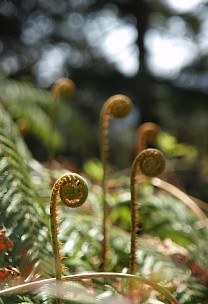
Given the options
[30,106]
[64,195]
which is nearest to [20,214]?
[64,195]

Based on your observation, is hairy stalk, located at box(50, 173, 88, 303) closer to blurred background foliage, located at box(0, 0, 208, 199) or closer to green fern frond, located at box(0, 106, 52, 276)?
green fern frond, located at box(0, 106, 52, 276)

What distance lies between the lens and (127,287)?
0.74 meters

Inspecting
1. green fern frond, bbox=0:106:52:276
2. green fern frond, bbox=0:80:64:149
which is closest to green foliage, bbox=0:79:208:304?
green fern frond, bbox=0:106:52:276

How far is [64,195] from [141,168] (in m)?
0.13

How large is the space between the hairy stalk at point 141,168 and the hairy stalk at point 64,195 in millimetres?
92

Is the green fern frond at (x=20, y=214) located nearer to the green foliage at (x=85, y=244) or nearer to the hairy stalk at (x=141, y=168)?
the green foliage at (x=85, y=244)

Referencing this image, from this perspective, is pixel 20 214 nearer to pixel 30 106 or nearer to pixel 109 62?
pixel 30 106

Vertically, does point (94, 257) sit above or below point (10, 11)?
above

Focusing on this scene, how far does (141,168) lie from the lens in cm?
71

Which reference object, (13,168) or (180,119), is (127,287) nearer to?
(13,168)

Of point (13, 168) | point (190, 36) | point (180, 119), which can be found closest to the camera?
point (13, 168)

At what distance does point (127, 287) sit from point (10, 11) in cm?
710

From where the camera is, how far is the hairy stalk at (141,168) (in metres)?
0.68

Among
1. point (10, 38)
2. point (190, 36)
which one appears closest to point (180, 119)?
point (190, 36)
